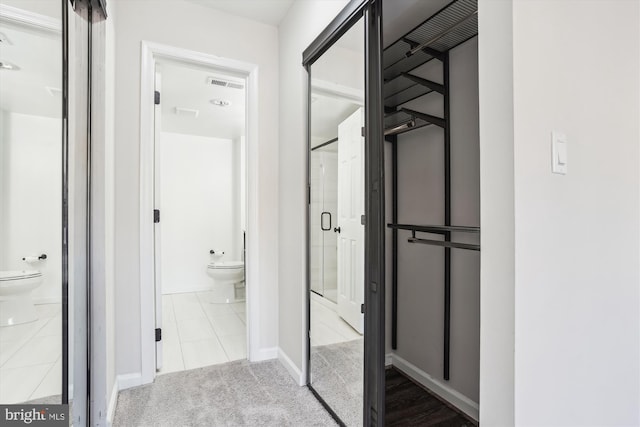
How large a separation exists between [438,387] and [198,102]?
142 inches

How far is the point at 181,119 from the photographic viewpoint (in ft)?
14.3

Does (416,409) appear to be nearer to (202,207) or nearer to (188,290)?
(188,290)

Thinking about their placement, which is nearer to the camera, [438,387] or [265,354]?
[438,387]

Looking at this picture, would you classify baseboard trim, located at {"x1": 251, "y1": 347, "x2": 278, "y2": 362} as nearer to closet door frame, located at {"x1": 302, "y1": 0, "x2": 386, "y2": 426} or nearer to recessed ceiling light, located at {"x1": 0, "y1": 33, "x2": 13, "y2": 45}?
closet door frame, located at {"x1": 302, "y1": 0, "x2": 386, "y2": 426}

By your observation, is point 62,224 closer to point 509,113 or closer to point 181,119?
point 509,113

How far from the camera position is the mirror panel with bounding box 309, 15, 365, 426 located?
5.49 ft

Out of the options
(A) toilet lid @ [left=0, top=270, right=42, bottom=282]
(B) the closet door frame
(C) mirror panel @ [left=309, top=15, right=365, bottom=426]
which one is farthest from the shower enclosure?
(A) toilet lid @ [left=0, top=270, right=42, bottom=282]

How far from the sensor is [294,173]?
2314mm

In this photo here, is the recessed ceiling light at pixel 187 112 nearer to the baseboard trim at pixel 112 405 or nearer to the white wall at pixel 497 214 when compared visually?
the baseboard trim at pixel 112 405

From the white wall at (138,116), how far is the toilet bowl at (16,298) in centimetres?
139
